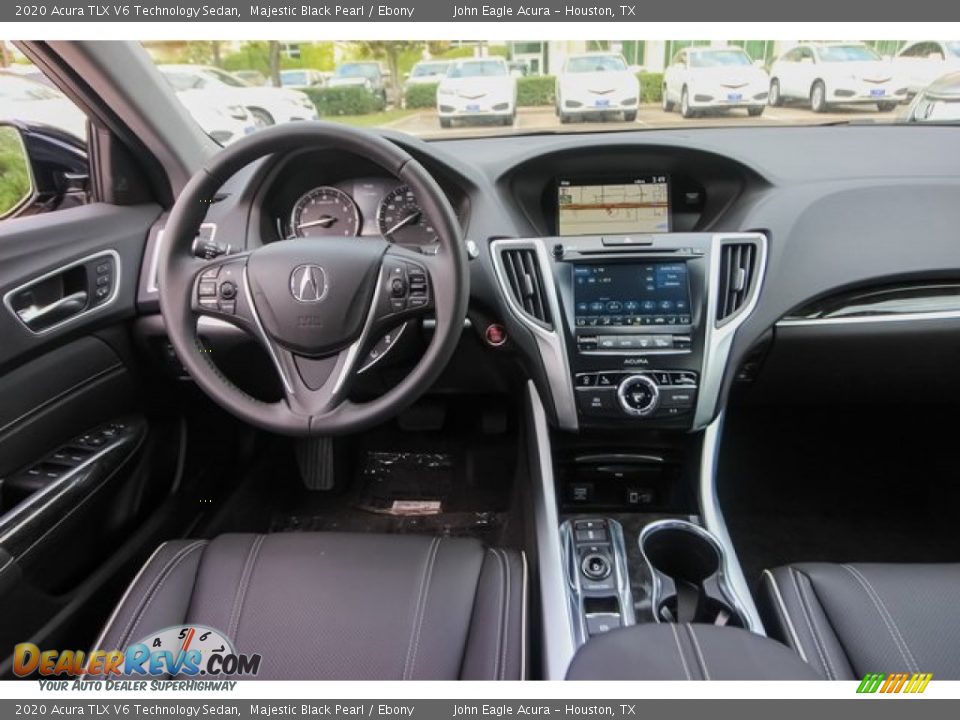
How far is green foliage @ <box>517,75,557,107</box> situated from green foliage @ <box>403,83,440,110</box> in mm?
232

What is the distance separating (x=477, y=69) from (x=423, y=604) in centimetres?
131

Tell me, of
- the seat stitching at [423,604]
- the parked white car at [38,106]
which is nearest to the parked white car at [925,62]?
the seat stitching at [423,604]

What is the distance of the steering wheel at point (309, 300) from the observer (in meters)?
1.31

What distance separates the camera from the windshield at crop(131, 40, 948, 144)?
1.56 m

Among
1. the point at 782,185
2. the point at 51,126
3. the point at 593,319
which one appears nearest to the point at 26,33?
the point at 51,126

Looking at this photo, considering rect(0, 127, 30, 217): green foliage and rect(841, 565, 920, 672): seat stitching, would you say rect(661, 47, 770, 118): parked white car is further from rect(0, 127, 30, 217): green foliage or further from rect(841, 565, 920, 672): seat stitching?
rect(0, 127, 30, 217): green foliage

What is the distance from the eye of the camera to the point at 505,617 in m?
1.28

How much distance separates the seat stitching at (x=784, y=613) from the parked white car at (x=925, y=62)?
1243mm

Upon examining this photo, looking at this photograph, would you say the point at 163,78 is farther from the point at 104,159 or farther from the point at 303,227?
the point at 303,227

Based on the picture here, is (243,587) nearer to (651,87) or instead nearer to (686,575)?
(686,575)

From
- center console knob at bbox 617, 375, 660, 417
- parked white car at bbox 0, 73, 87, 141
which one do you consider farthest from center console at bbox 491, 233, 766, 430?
parked white car at bbox 0, 73, 87, 141

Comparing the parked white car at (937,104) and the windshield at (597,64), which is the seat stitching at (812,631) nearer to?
the windshield at (597,64)

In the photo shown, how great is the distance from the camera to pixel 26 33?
54.1 inches

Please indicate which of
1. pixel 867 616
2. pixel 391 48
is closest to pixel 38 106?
pixel 391 48
